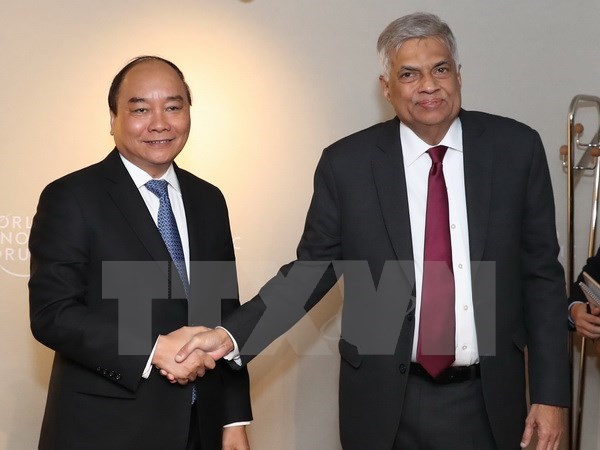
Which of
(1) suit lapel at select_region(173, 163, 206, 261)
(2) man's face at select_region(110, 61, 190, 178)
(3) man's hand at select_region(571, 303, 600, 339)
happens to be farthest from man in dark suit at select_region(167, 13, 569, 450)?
(3) man's hand at select_region(571, 303, 600, 339)

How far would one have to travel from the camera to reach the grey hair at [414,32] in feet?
8.54

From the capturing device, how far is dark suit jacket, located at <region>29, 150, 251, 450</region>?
2367 millimetres

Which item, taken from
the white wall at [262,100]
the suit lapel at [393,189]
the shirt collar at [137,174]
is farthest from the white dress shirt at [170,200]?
the white wall at [262,100]

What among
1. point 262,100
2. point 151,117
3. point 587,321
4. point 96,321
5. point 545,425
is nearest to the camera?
point 96,321

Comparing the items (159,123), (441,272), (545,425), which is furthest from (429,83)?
(545,425)

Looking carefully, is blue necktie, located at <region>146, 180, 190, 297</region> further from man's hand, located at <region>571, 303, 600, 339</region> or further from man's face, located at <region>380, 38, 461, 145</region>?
man's hand, located at <region>571, 303, 600, 339</region>

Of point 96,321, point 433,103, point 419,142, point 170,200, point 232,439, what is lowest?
point 232,439

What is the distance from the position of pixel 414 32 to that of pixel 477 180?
48 cm

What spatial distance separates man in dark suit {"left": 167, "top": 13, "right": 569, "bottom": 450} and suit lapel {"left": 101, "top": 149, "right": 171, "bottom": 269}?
0.89 feet

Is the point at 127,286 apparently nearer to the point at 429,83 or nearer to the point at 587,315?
the point at 429,83

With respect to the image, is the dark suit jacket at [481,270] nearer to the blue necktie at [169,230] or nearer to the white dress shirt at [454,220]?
the white dress shirt at [454,220]

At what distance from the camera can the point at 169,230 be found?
8.39 feet

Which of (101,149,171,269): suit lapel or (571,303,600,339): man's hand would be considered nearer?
(101,149,171,269): suit lapel

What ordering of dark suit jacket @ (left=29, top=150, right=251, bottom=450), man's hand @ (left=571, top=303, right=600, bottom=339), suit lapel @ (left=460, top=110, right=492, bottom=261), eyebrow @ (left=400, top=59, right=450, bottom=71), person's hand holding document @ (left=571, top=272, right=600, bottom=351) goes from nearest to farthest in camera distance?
dark suit jacket @ (left=29, top=150, right=251, bottom=450) < suit lapel @ (left=460, top=110, right=492, bottom=261) < eyebrow @ (left=400, top=59, right=450, bottom=71) < person's hand holding document @ (left=571, top=272, right=600, bottom=351) < man's hand @ (left=571, top=303, right=600, bottom=339)
